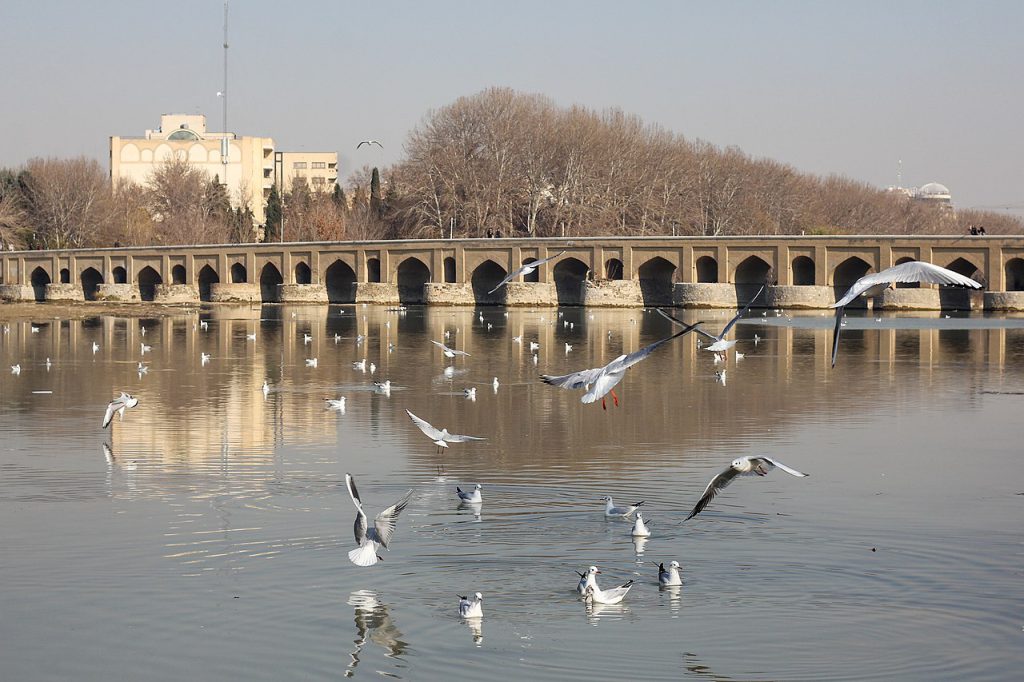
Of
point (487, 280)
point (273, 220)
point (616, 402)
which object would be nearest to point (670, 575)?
point (616, 402)

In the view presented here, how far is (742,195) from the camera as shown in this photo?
Result: 78312 mm

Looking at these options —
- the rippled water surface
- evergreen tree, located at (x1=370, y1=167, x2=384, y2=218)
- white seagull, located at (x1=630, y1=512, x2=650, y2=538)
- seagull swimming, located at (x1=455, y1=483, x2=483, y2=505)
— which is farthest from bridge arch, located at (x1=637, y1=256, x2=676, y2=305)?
white seagull, located at (x1=630, y1=512, x2=650, y2=538)

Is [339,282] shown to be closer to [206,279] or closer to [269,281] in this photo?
[269,281]

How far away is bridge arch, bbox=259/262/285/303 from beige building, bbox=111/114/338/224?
106 ft

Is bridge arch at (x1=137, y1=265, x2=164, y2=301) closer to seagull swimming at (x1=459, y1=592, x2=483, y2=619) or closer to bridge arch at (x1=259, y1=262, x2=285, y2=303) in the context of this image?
bridge arch at (x1=259, y1=262, x2=285, y2=303)

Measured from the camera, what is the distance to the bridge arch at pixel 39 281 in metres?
76.4

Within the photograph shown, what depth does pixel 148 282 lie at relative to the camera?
245 feet

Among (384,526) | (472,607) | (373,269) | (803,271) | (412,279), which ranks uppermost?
(373,269)

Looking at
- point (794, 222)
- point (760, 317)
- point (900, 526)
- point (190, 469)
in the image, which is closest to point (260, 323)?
point (760, 317)

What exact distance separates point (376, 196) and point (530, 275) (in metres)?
25.0

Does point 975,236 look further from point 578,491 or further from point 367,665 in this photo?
point 367,665

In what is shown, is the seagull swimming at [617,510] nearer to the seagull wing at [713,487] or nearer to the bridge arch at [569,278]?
the seagull wing at [713,487]

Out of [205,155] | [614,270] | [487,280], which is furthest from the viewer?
[205,155]

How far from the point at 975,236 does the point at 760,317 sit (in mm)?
10465
